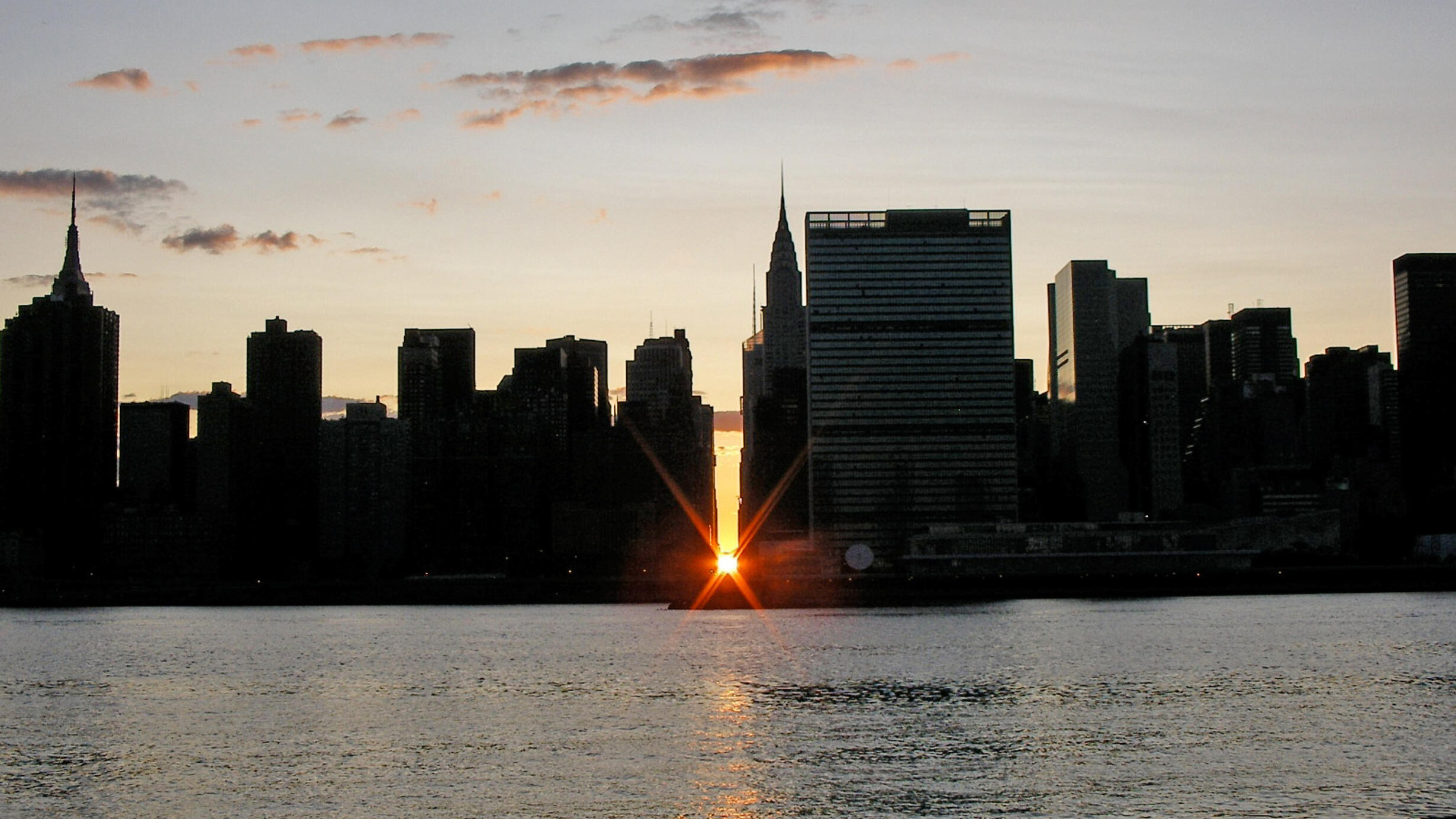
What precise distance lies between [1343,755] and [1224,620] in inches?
4319

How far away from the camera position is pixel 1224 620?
6737 inches

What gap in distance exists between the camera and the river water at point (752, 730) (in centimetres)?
5741

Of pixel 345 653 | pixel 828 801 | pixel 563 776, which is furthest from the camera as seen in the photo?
pixel 345 653

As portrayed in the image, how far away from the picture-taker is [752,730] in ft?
250

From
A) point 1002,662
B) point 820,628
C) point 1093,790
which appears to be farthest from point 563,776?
point 820,628

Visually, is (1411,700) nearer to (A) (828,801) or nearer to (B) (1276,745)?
(B) (1276,745)

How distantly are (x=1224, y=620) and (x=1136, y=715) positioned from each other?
9765 cm

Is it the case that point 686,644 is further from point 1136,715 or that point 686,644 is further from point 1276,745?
point 1276,745

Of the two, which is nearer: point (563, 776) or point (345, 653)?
point (563, 776)

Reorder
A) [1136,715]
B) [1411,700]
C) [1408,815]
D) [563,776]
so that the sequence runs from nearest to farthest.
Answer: [1408,815], [563,776], [1136,715], [1411,700]

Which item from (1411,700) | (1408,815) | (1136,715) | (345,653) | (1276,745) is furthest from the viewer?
(345,653)

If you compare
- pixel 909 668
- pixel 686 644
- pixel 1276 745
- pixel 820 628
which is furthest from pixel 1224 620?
pixel 1276 745

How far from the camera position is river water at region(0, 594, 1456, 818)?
57406mm

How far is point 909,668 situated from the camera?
109m
